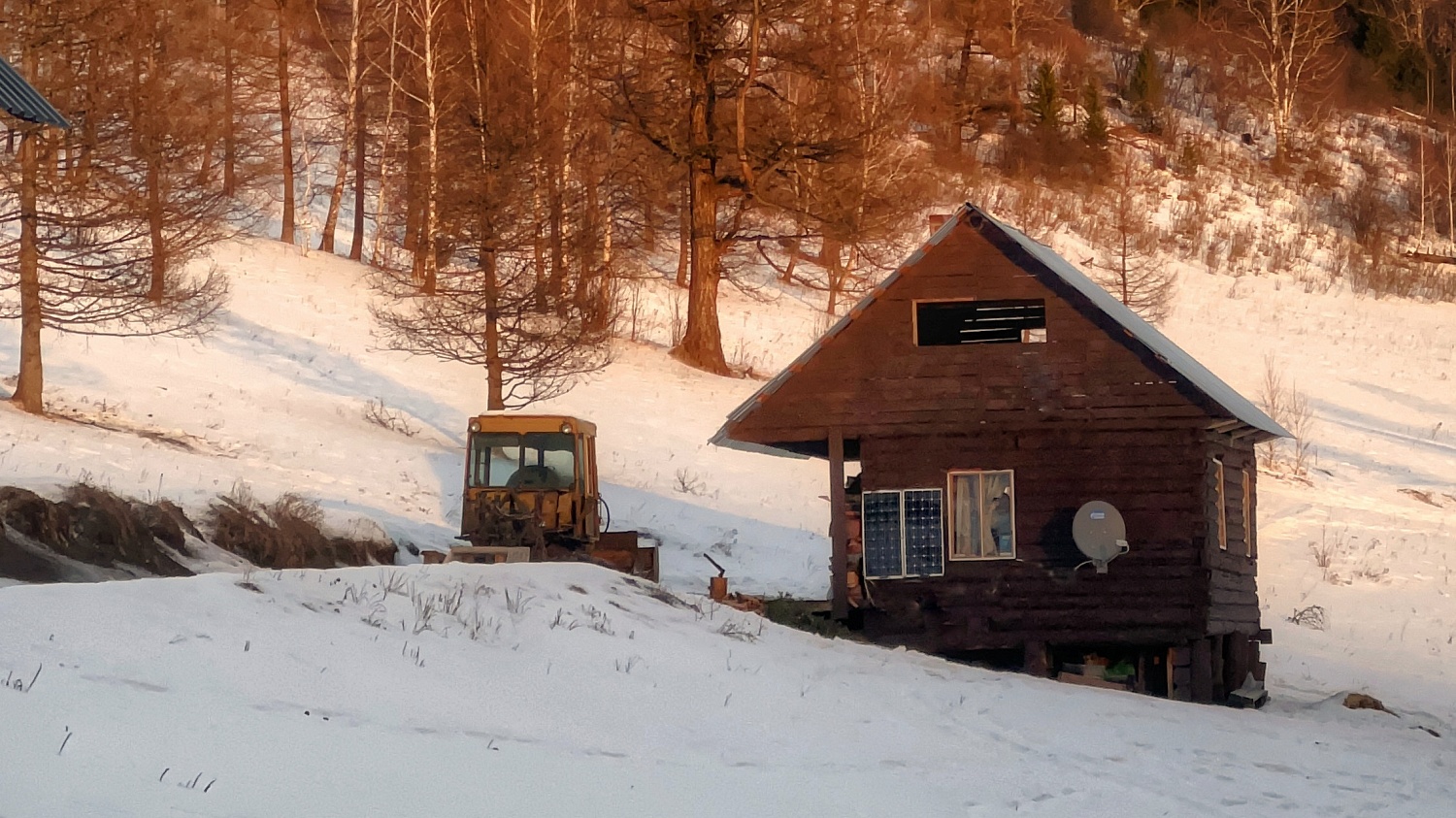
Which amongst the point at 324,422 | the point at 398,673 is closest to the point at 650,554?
the point at 324,422

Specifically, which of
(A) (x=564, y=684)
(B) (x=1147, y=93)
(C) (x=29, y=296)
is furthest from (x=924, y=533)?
(B) (x=1147, y=93)

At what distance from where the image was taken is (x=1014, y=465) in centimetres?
2075

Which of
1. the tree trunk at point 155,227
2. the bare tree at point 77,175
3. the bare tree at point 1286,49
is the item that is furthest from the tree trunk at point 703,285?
the bare tree at point 1286,49

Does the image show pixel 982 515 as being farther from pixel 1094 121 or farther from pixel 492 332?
pixel 1094 121

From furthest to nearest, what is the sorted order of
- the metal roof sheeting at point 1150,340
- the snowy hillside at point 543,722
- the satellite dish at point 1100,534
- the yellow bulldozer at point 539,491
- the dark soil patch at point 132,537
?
the yellow bulldozer at point 539,491, the metal roof sheeting at point 1150,340, the satellite dish at point 1100,534, the dark soil patch at point 132,537, the snowy hillside at point 543,722

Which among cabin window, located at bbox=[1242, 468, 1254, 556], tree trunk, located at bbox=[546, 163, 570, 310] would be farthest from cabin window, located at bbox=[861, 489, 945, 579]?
tree trunk, located at bbox=[546, 163, 570, 310]

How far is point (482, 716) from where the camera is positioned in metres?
10.3

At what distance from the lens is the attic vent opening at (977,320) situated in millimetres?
21688

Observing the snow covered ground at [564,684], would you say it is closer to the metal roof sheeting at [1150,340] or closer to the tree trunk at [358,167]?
the metal roof sheeting at [1150,340]

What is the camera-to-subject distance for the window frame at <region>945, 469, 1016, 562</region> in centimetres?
2067

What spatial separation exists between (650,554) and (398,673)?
522 inches

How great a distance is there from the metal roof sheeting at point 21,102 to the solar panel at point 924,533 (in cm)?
1098

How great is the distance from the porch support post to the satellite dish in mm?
2997

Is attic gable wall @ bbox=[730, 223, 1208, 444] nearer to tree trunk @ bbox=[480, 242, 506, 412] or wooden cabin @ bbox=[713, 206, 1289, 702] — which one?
wooden cabin @ bbox=[713, 206, 1289, 702]
